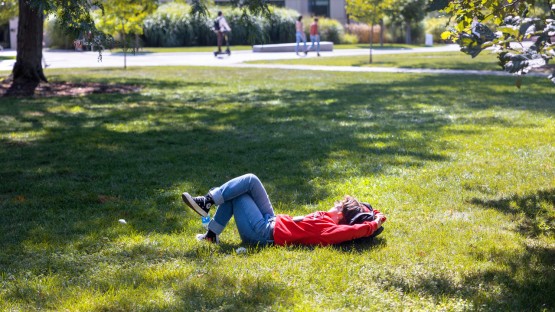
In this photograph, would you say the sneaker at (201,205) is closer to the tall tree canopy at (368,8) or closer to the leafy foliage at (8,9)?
the leafy foliage at (8,9)

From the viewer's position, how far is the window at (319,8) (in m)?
50.2

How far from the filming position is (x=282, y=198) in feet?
21.9

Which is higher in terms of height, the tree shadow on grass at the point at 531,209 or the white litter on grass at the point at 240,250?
the tree shadow on grass at the point at 531,209

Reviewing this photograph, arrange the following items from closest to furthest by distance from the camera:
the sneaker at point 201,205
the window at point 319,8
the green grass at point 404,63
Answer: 1. the sneaker at point 201,205
2. the green grass at point 404,63
3. the window at point 319,8

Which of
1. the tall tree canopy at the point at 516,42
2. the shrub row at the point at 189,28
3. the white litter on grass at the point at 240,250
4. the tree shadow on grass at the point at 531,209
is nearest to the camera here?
the tall tree canopy at the point at 516,42

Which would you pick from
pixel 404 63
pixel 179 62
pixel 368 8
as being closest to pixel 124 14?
pixel 179 62

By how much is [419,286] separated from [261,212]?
4.86 feet

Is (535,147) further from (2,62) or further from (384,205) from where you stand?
(2,62)

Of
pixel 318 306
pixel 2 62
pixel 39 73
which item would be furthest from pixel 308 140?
pixel 2 62

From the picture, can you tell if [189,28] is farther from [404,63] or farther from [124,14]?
[124,14]

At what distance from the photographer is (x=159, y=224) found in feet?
19.4

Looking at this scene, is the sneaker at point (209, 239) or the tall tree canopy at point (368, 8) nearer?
the sneaker at point (209, 239)

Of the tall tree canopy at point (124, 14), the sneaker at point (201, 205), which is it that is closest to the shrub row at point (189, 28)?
the tall tree canopy at point (124, 14)

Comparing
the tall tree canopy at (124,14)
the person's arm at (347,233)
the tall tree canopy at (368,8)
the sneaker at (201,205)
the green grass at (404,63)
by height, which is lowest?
the person's arm at (347,233)
